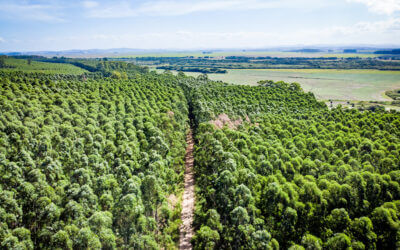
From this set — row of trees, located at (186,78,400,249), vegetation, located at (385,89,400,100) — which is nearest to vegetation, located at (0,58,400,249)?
row of trees, located at (186,78,400,249)

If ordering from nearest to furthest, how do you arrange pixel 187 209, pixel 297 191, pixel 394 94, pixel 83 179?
pixel 83 179, pixel 297 191, pixel 187 209, pixel 394 94

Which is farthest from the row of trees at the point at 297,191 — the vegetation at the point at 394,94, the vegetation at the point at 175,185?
the vegetation at the point at 394,94

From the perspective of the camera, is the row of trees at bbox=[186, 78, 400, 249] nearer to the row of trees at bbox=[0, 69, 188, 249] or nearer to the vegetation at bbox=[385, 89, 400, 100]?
the row of trees at bbox=[0, 69, 188, 249]

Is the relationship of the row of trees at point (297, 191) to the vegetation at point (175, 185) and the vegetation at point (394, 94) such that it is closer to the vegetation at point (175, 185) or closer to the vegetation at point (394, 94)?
the vegetation at point (175, 185)

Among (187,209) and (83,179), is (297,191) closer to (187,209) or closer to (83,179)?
(187,209)

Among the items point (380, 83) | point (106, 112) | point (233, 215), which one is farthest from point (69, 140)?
point (380, 83)

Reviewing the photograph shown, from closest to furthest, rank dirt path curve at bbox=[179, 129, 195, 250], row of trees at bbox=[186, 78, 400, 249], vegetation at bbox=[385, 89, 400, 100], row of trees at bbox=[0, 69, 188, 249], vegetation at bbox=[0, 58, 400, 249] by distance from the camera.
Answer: row of trees at bbox=[0, 69, 188, 249] < vegetation at bbox=[0, 58, 400, 249] < row of trees at bbox=[186, 78, 400, 249] < dirt path curve at bbox=[179, 129, 195, 250] < vegetation at bbox=[385, 89, 400, 100]

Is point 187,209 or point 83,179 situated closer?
point 83,179

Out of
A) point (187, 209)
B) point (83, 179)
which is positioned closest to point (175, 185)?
point (187, 209)
